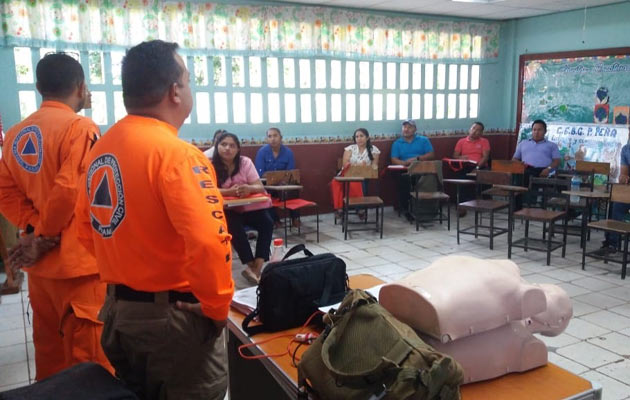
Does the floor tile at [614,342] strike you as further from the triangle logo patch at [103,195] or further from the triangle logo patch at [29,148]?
the triangle logo patch at [29,148]

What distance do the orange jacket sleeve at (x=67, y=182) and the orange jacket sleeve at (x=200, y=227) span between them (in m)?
0.85

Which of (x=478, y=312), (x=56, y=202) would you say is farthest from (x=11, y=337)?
(x=478, y=312)

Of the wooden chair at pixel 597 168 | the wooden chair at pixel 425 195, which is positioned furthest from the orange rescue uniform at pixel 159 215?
the wooden chair at pixel 597 168

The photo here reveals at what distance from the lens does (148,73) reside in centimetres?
144

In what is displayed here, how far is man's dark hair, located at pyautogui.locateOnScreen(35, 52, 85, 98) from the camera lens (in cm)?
212

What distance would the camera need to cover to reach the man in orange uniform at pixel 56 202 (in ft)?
6.71

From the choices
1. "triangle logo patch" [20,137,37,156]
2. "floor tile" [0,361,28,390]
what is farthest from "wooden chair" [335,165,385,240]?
"triangle logo patch" [20,137,37,156]

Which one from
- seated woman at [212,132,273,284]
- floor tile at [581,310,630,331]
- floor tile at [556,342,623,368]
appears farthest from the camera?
seated woman at [212,132,273,284]

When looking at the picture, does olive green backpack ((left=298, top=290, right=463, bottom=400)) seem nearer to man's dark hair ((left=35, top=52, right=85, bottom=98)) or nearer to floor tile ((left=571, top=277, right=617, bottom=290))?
man's dark hair ((left=35, top=52, right=85, bottom=98))

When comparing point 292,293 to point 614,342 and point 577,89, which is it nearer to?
point 614,342

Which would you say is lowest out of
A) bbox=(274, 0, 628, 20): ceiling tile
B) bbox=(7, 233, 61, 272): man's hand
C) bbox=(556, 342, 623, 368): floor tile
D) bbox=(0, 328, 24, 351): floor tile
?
bbox=(556, 342, 623, 368): floor tile

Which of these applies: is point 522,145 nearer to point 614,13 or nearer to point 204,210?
point 614,13

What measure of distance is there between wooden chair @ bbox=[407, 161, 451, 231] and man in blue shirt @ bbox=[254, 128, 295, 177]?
159cm

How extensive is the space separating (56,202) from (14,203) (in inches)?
11.4
